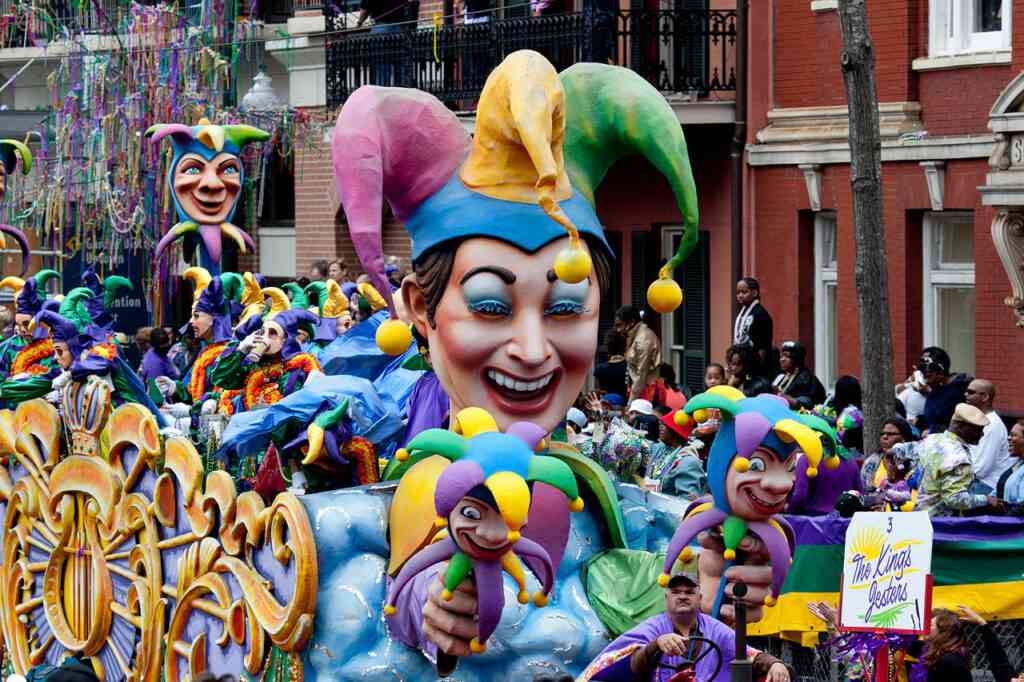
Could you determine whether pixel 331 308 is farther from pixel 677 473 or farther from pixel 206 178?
pixel 677 473

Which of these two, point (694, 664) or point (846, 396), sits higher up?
point (846, 396)

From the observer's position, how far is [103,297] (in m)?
14.6

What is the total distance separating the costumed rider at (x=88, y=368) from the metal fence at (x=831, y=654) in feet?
9.44

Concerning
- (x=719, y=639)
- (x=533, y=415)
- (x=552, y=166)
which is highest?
(x=552, y=166)

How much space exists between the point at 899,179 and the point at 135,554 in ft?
30.2

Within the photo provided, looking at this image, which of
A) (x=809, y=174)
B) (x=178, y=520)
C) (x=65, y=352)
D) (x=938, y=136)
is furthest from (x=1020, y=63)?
(x=178, y=520)

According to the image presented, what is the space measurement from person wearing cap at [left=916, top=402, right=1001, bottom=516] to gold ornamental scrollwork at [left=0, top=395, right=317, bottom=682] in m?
3.38

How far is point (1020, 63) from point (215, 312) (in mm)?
5862

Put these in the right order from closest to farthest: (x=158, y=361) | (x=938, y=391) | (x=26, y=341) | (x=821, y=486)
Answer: (x=821, y=486) → (x=938, y=391) → (x=26, y=341) → (x=158, y=361)

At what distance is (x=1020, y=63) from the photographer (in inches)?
641

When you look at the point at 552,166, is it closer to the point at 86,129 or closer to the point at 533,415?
the point at 533,415

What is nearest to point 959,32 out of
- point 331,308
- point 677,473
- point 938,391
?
point 938,391

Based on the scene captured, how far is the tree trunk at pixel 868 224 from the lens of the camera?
13.0m

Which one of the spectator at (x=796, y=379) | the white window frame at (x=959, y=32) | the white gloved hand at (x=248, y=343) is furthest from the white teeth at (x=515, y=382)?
the white window frame at (x=959, y=32)
